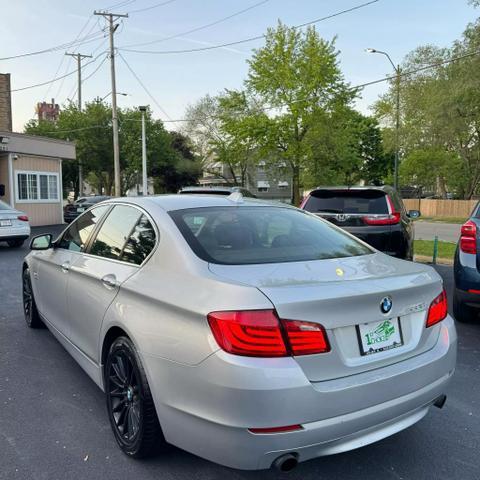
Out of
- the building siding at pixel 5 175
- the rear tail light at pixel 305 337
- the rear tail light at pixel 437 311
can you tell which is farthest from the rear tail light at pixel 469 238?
the building siding at pixel 5 175

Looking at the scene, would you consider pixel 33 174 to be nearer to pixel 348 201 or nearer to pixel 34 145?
pixel 34 145

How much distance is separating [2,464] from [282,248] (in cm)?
209

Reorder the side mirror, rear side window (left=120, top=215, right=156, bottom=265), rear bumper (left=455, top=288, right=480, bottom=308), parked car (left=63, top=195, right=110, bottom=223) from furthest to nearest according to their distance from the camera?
1. parked car (left=63, top=195, right=110, bottom=223)
2. rear bumper (left=455, top=288, right=480, bottom=308)
3. the side mirror
4. rear side window (left=120, top=215, right=156, bottom=265)

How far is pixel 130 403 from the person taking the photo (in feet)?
9.34

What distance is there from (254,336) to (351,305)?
0.51m

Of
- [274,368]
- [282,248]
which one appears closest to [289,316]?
[274,368]

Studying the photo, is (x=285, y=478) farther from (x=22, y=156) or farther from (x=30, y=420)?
(x=22, y=156)

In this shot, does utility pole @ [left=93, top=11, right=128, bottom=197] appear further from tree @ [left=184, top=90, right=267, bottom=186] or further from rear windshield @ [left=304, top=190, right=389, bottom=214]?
rear windshield @ [left=304, top=190, right=389, bottom=214]

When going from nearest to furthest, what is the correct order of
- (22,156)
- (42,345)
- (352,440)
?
1. (352,440)
2. (42,345)
3. (22,156)

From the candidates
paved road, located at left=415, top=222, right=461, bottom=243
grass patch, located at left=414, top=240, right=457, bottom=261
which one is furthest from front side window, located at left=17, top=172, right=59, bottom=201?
grass patch, located at left=414, top=240, right=457, bottom=261

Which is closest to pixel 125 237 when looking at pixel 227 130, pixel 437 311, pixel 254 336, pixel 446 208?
pixel 254 336

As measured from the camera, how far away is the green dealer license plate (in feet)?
7.82

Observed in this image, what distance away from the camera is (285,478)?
104 inches

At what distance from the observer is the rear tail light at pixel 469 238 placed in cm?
508
